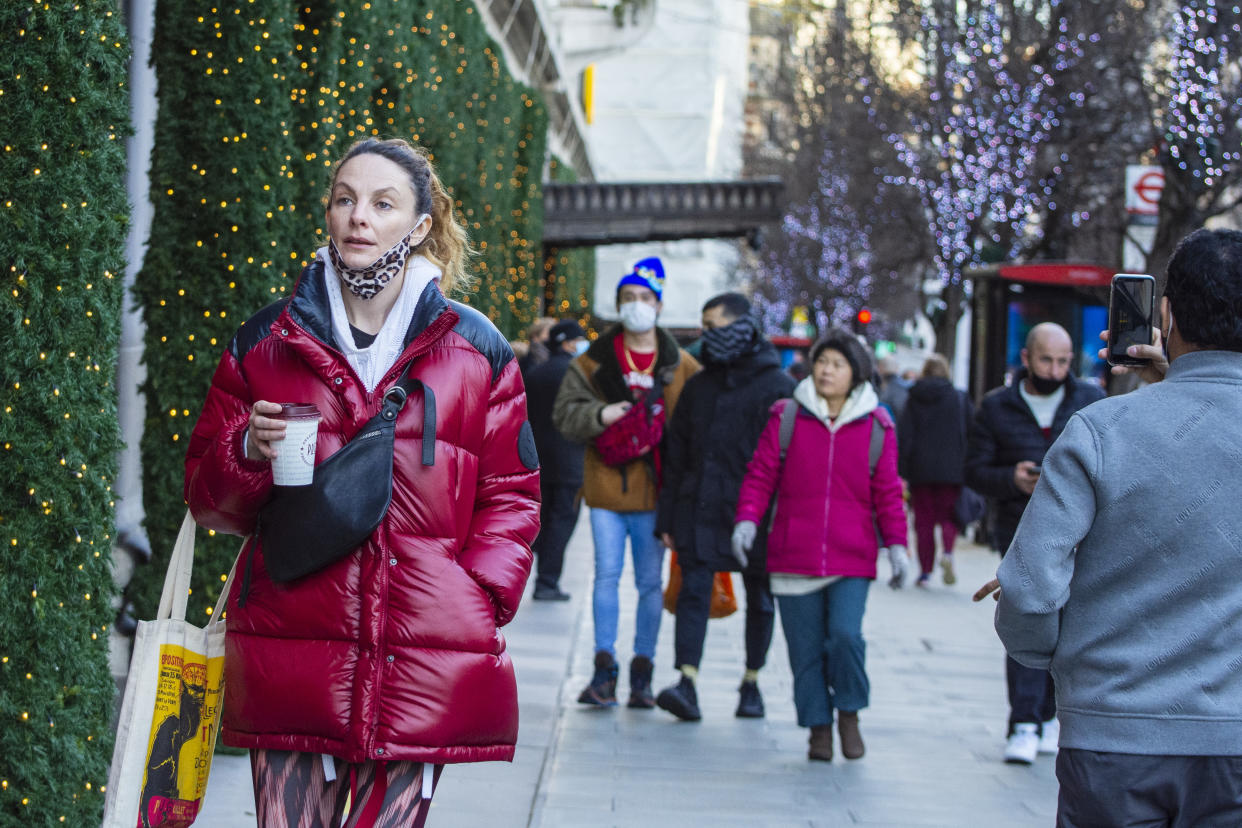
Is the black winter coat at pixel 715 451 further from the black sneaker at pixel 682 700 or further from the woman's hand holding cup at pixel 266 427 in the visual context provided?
the woman's hand holding cup at pixel 266 427

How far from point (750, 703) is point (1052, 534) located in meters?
5.02

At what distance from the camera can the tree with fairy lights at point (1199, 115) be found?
15852 mm

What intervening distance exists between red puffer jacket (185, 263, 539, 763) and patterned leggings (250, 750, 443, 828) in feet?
0.27

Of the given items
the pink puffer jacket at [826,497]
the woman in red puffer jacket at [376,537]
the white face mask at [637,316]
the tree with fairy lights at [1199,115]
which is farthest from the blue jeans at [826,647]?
the tree with fairy lights at [1199,115]

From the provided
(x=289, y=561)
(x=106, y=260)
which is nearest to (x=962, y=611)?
(x=106, y=260)

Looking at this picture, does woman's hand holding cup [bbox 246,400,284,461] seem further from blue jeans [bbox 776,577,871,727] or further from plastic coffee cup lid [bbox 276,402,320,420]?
blue jeans [bbox 776,577,871,727]

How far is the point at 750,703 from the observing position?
25.9 ft

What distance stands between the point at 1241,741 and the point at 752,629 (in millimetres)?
4896

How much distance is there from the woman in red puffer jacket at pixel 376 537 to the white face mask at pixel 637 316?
4.47 m

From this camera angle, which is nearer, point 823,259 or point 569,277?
point 569,277

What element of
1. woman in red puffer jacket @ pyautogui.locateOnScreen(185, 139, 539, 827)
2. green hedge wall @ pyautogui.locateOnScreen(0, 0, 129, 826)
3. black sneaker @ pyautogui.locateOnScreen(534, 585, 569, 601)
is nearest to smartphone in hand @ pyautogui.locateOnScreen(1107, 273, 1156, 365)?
woman in red puffer jacket @ pyautogui.locateOnScreen(185, 139, 539, 827)

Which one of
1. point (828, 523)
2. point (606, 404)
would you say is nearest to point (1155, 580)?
point (828, 523)

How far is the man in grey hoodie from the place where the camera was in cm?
299

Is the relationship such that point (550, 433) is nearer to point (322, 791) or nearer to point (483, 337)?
point (483, 337)
